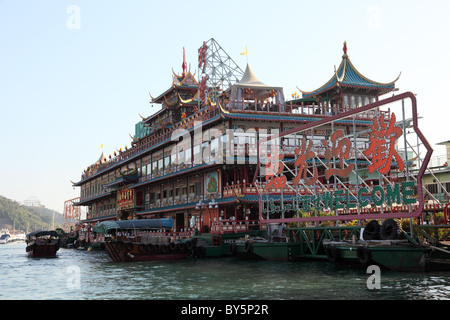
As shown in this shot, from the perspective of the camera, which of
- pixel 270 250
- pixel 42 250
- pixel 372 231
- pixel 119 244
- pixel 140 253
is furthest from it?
pixel 42 250

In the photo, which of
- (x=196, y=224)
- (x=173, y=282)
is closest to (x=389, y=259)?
(x=173, y=282)

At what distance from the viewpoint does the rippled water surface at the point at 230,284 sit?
1530 cm

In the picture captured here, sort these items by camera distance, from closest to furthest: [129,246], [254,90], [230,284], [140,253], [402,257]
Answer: [230,284], [402,257], [129,246], [140,253], [254,90]

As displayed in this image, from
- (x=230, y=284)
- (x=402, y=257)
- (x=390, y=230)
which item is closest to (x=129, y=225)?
(x=230, y=284)

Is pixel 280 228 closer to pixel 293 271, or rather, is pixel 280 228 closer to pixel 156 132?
pixel 293 271

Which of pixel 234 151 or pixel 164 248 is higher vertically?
pixel 234 151

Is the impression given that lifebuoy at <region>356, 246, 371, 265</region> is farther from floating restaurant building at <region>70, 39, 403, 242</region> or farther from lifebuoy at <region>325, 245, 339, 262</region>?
floating restaurant building at <region>70, 39, 403, 242</region>

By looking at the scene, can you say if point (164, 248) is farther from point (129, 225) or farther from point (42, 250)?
point (42, 250)

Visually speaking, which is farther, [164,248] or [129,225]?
[129,225]

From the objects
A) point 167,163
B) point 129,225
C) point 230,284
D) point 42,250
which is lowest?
point 230,284

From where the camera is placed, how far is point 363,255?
2131 cm

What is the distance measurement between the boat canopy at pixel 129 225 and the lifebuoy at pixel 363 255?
19640mm

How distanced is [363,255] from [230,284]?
689 centimetres

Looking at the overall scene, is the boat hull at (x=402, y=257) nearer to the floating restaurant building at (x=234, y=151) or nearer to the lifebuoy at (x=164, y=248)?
the floating restaurant building at (x=234, y=151)
